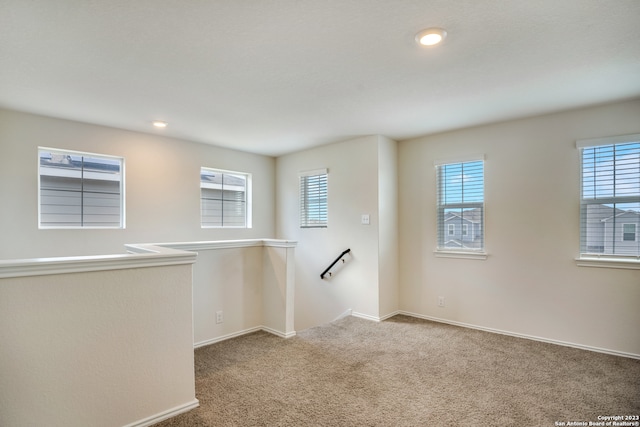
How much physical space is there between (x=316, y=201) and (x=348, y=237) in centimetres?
88

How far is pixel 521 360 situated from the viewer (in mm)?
3088

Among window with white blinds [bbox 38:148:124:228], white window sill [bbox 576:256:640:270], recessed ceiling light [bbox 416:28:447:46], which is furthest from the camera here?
window with white blinds [bbox 38:148:124:228]

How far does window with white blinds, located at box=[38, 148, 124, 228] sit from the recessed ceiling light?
147 inches

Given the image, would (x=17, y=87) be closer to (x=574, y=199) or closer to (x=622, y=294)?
(x=574, y=199)

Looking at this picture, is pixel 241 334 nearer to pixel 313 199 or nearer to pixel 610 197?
pixel 313 199

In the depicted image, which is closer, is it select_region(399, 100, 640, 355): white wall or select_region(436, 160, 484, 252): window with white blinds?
select_region(399, 100, 640, 355): white wall

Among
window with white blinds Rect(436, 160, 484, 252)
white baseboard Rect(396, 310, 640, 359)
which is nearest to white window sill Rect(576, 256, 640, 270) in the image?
white baseboard Rect(396, 310, 640, 359)

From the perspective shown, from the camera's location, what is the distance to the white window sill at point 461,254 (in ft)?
13.0

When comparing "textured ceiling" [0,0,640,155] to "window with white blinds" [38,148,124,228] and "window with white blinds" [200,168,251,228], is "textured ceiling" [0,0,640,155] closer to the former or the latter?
"window with white blinds" [38,148,124,228]

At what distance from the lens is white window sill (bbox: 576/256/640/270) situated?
3111mm

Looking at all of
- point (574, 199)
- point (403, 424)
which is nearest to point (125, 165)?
point (403, 424)

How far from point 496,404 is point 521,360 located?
3.14ft

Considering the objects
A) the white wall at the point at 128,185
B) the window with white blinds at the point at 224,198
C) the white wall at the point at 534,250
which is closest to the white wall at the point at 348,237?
the white wall at the point at 534,250

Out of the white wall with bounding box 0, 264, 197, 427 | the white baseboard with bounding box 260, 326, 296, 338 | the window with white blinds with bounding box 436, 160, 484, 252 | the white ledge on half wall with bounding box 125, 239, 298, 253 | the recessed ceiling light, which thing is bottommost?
the white baseboard with bounding box 260, 326, 296, 338
